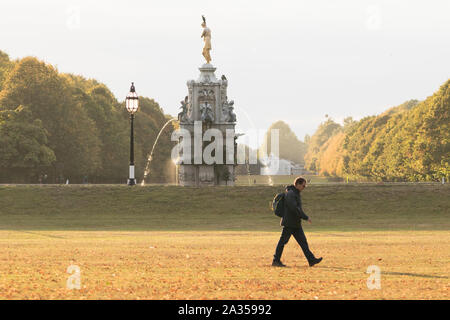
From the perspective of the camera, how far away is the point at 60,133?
86.1m

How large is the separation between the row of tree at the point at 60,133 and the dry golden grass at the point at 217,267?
157ft

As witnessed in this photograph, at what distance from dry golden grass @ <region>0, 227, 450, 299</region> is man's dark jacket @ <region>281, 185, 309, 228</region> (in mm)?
1101

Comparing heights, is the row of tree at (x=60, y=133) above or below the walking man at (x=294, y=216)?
above

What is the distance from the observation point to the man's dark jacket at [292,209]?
64.1 feet

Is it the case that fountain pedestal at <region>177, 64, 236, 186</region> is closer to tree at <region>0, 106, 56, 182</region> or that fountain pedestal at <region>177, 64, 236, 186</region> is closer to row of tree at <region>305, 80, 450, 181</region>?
tree at <region>0, 106, 56, 182</region>

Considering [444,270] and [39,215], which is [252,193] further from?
[444,270]

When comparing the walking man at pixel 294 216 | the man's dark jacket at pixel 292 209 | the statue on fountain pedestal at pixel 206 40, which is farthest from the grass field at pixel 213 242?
the statue on fountain pedestal at pixel 206 40
